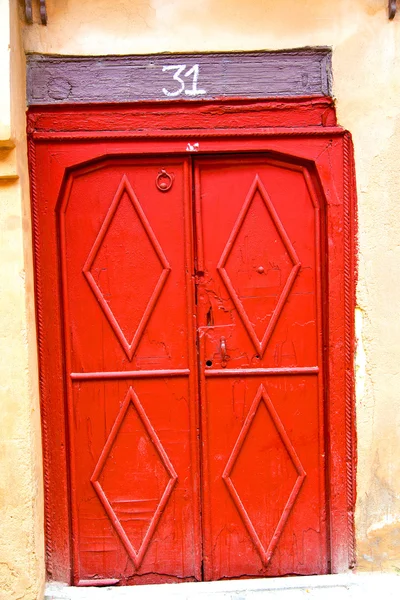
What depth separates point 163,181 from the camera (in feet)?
11.4

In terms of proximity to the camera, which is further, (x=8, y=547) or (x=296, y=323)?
(x=296, y=323)

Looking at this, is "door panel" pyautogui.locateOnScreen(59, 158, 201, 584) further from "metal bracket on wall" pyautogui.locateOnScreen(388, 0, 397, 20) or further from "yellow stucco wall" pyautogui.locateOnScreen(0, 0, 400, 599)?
"metal bracket on wall" pyautogui.locateOnScreen(388, 0, 397, 20)

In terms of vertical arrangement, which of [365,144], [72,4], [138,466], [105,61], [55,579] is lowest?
[55,579]

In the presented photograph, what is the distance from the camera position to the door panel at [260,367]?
3.50m

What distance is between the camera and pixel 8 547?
10.7ft

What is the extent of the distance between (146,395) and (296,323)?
106 cm

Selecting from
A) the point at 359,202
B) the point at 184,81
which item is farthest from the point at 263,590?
the point at 184,81

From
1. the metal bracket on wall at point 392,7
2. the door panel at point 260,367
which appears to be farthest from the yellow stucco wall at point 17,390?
the metal bracket on wall at point 392,7

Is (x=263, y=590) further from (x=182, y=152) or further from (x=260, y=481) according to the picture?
(x=182, y=152)

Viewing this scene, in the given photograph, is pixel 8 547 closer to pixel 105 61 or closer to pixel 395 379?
pixel 395 379

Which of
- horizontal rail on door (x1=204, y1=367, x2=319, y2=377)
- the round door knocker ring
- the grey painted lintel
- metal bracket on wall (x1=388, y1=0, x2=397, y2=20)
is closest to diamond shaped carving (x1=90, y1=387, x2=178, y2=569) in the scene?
horizontal rail on door (x1=204, y1=367, x2=319, y2=377)

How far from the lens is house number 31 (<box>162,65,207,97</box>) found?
3.38 meters

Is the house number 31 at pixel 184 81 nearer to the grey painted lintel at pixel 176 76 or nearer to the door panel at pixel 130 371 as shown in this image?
the grey painted lintel at pixel 176 76

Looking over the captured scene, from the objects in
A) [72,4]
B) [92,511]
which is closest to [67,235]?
[72,4]
